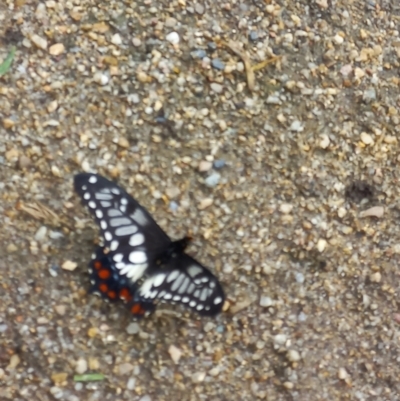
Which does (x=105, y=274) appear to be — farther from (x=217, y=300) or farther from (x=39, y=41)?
(x=39, y=41)

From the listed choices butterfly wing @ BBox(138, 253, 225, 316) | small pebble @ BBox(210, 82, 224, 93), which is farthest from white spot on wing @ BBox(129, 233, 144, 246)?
small pebble @ BBox(210, 82, 224, 93)

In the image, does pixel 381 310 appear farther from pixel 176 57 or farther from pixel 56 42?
pixel 56 42

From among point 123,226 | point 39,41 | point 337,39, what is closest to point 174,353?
point 123,226

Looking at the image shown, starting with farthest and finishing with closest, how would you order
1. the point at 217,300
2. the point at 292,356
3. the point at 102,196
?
the point at 292,356
the point at 217,300
the point at 102,196

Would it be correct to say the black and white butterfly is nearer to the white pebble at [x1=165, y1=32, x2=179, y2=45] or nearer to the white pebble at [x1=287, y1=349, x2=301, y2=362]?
the white pebble at [x1=287, y1=349, x2=301, y2=362]

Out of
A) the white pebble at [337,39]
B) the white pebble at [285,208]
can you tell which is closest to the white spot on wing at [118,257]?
the white pebble at [285,208]

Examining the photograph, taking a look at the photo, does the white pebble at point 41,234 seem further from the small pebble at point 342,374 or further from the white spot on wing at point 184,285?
the small pebble at point 342,374
